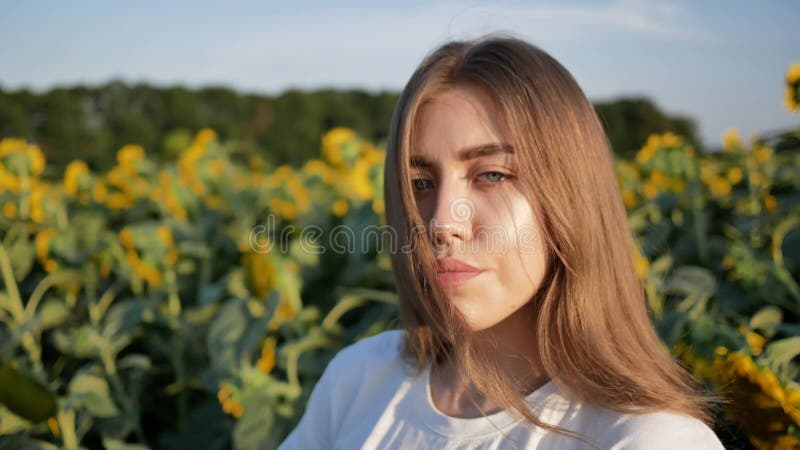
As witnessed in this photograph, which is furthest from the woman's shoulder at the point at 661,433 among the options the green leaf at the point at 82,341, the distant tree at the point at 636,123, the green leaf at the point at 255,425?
the distant tree at the point at 636,123

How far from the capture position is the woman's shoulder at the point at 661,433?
76 centimetres

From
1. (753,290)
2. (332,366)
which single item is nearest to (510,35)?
(332,366)

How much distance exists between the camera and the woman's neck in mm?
925

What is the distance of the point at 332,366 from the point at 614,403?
0.46 metres

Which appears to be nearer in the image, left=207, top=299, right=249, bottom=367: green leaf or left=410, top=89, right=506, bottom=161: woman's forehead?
left=410, top=89, right=506, bottom=161: woman's forehead

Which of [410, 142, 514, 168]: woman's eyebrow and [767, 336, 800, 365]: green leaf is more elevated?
[410, 142, 514, 168]: woman's eyebrow

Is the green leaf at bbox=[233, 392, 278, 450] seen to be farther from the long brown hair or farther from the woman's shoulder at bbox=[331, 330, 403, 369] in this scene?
the long brown hair

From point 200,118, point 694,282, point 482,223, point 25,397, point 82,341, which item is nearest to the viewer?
point 482,223

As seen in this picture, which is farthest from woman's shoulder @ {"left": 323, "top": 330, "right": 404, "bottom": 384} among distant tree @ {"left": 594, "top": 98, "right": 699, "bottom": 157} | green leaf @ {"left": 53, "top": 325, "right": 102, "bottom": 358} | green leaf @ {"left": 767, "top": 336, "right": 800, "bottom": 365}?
distant tree @ {"left": 594, "top": 98, "right": 699, "bottom": 157}

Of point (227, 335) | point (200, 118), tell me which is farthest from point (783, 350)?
point (200, 118)

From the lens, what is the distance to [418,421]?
95cm

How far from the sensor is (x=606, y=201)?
93cm

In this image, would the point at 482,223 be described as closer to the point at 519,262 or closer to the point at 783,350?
the point at 519,262

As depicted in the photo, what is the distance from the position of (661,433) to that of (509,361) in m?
0.23
